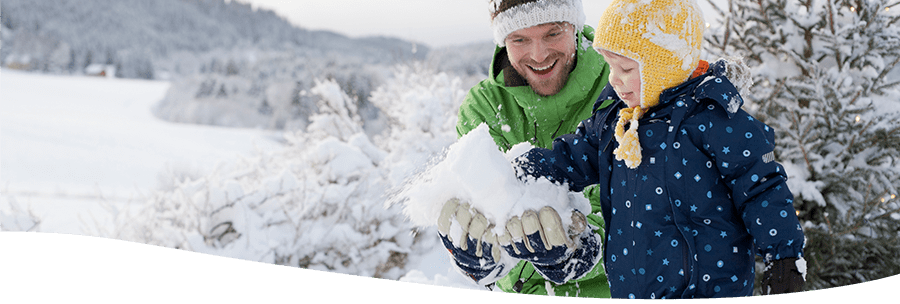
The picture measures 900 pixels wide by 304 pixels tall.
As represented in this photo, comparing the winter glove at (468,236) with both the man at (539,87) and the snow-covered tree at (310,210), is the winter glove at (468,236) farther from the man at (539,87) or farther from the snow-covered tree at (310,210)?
the snow-covered tree at (310,210)

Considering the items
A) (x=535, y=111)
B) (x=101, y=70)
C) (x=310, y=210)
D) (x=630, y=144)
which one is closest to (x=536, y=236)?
(x=630, y=144)

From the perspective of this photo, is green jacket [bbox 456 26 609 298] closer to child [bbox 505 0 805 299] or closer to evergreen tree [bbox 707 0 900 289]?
child [bbox 505 0 805 299]

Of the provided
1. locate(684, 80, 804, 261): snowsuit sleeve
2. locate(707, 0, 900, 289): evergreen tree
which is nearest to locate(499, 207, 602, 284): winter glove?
locate(684, 80, 804, 261): snowsuit sleeve

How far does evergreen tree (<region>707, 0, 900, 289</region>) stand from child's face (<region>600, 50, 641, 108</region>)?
4.34ft

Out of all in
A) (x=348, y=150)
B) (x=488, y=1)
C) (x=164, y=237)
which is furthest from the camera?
(x=348, y=150)

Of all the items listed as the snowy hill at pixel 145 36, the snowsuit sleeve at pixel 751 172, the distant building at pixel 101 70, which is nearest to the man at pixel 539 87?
the snowsuit sleeve at pixel 751 172

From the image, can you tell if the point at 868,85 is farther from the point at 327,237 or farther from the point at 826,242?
the point at 327,237

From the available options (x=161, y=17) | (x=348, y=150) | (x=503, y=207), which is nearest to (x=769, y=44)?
(x=503, y=207)

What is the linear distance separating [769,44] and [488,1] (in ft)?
4.32

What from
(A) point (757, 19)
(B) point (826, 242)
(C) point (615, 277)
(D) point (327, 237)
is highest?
(A) point (757, 19)

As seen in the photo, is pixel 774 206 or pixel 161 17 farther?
pixel 161 17

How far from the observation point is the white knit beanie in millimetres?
1133

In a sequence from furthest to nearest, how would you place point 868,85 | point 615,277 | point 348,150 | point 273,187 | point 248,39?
point 248,39 → point 348,150 → point 273,187 → point 868,85 → point 615,277

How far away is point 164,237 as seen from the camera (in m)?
2.78
